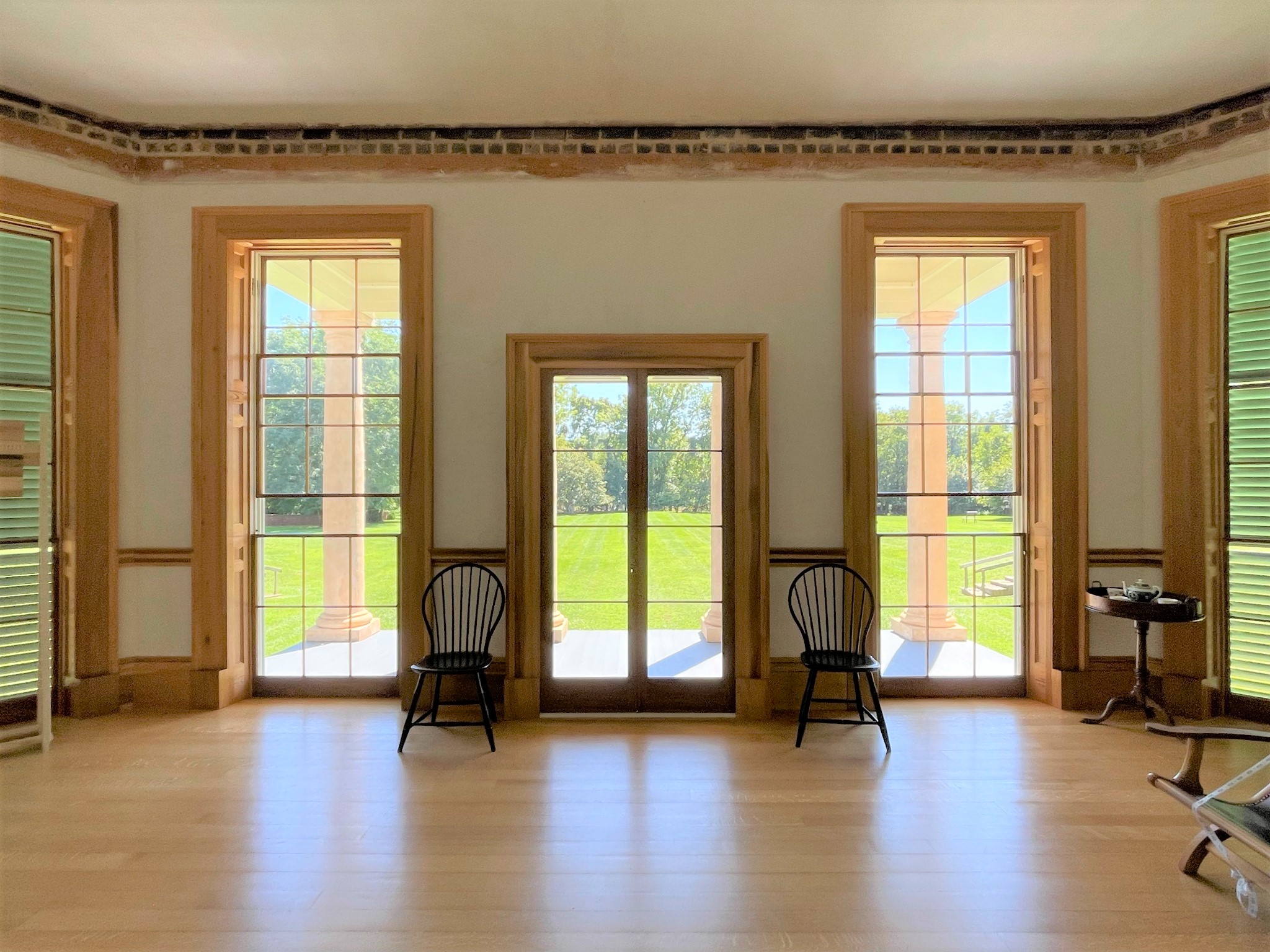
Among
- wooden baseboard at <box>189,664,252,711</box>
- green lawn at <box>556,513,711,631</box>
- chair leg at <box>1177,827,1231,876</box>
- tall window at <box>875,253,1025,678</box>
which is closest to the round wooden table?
tall window at <box>875,253,1025,678</box>

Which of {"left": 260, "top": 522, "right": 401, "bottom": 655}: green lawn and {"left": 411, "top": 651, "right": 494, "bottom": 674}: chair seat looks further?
{"left": 260, "top": 522, "right": 401, "bottom": 655}: green lawn

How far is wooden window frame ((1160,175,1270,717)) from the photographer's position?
4.18 m

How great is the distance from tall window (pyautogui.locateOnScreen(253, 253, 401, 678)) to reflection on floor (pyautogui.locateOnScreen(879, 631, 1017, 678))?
3.22m

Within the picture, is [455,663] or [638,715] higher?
[455,663]

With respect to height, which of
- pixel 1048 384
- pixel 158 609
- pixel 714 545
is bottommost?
pixel 158 609

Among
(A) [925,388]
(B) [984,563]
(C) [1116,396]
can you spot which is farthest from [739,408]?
(C) [1116,396]

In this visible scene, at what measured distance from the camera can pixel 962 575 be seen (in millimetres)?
4602

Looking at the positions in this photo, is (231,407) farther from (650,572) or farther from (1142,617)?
(1142,617)

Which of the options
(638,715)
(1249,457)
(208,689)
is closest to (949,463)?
(1249,457)

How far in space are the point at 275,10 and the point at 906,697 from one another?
200 inches

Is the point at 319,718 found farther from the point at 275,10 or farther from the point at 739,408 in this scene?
the point at 275,10

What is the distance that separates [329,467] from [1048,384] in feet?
15.1

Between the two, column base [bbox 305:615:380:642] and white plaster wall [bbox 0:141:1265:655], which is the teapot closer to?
white plaster wall [bbox 0:141:1265:655]

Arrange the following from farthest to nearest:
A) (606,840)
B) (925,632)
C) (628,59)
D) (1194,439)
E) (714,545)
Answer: (925,632)
(714,545)
(1194,439)
(628,59)
(606,840)
